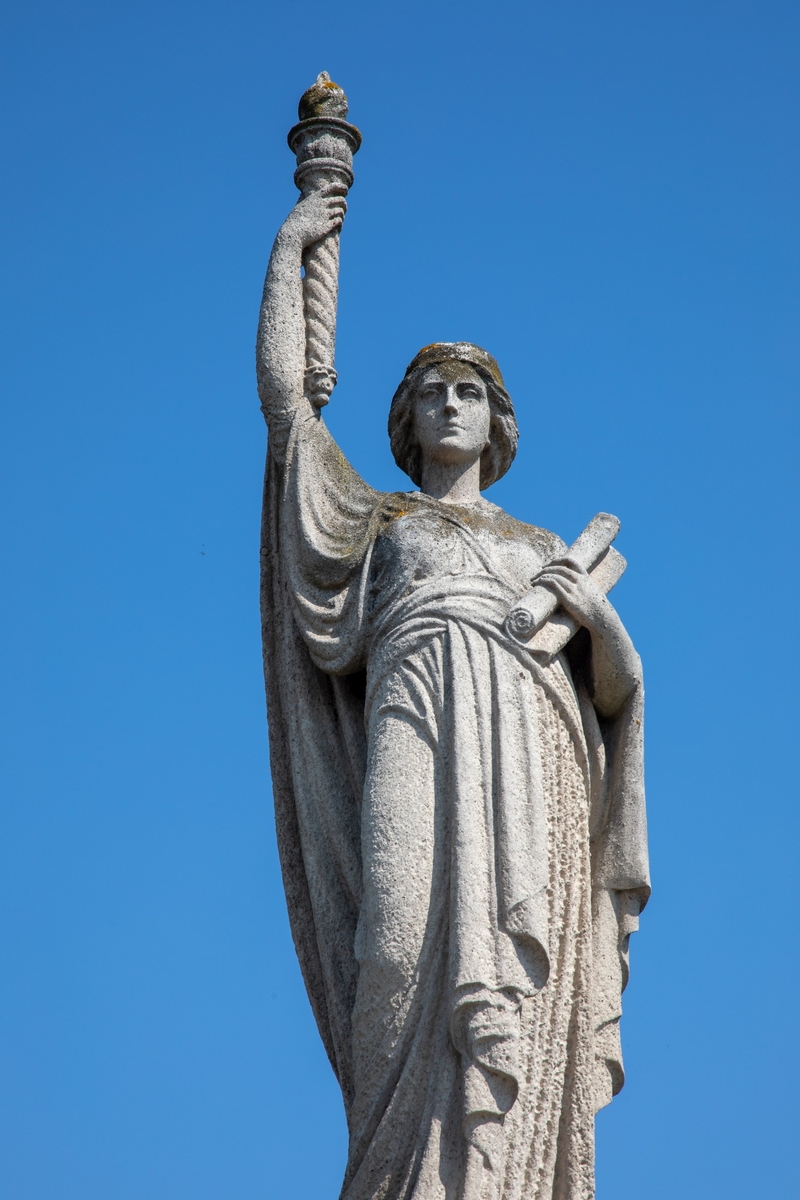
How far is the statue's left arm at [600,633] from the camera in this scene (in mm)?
Result: 8859

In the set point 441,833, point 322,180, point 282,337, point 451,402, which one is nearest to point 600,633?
point 441,833

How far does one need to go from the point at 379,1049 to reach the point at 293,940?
104 cm

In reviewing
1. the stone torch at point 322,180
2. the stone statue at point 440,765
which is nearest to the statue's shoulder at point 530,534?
the stone statue at point 440,765

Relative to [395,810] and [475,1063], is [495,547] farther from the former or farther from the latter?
[475,1063]

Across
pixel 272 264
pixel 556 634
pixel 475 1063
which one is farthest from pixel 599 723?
pixel 272 264

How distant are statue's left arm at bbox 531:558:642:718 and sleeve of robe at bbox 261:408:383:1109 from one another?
933 mm

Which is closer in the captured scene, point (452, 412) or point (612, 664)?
point (612, 664)

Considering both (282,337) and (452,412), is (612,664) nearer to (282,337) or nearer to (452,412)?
(452,412)

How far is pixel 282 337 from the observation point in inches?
369

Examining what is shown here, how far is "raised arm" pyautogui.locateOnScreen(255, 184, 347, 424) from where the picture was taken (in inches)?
368

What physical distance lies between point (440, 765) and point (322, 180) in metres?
3.24

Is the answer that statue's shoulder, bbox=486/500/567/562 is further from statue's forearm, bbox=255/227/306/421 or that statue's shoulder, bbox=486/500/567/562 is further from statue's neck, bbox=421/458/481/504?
statue's forearm, bbox=255/227/306/421

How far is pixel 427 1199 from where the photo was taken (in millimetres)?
7684

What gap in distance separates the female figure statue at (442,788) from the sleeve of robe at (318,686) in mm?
12
